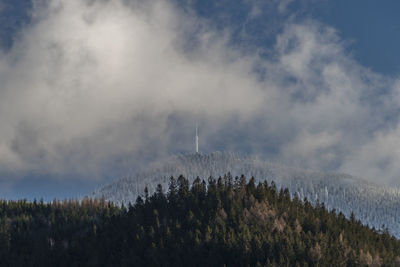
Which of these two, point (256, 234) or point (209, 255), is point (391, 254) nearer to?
point (256, 234)

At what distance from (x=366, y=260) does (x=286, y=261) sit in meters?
32.7

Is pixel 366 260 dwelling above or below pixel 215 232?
below

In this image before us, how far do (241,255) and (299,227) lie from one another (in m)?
38.5

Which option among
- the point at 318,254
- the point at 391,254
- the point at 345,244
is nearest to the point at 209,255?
the point at 318,254

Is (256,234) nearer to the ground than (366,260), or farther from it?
farther from it

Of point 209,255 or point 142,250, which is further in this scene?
point 142,250

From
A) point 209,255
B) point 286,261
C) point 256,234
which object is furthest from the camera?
point 256,234

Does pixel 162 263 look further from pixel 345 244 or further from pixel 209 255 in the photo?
pixel 345 244

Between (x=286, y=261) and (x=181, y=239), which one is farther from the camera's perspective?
(x=181, y=239)

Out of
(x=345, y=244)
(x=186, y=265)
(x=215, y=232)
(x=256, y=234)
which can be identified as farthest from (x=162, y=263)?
(x=345, y=244)

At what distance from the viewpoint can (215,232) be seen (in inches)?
7539

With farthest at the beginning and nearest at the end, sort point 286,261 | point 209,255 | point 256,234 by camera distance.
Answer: point 256,234, point 209,255, point 286,261

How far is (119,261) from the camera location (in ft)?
653

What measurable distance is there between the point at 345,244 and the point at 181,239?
2615 inches
